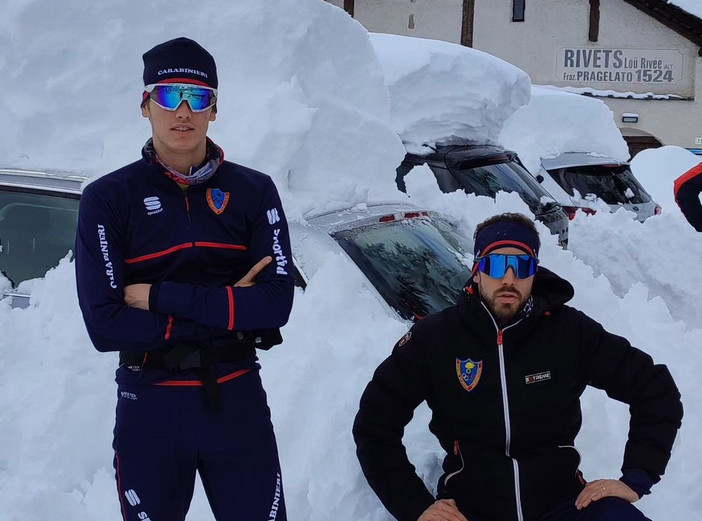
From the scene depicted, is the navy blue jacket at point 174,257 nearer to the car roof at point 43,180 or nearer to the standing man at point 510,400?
the standing man at point 510,400

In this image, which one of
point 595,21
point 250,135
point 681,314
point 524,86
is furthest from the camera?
point 595,21

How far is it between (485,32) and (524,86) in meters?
18.6

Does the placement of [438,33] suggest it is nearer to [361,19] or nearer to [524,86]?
[361,19]

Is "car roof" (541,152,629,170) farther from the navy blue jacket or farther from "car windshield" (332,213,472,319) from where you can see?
the navy blue jacket

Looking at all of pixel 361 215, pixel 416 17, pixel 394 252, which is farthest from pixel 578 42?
pixel 394 252

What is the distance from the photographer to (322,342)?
11.7ft

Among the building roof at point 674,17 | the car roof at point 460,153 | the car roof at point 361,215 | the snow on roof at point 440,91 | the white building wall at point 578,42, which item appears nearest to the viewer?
the car roof at point 361,215

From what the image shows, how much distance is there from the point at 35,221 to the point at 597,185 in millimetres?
7658

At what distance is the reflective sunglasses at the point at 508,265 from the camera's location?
2.89 m

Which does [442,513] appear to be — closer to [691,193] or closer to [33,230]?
[33,230]

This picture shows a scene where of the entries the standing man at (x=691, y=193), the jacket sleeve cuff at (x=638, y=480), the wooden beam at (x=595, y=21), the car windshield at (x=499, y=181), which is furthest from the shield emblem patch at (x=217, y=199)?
the wooden beam at (x=595, y=21)

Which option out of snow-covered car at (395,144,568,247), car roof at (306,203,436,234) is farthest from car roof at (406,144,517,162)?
car roof at (306,203,436,234)

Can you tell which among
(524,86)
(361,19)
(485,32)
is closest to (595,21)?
(485,32)

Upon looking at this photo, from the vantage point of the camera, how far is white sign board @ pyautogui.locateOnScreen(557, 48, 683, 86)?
83.6 ft
